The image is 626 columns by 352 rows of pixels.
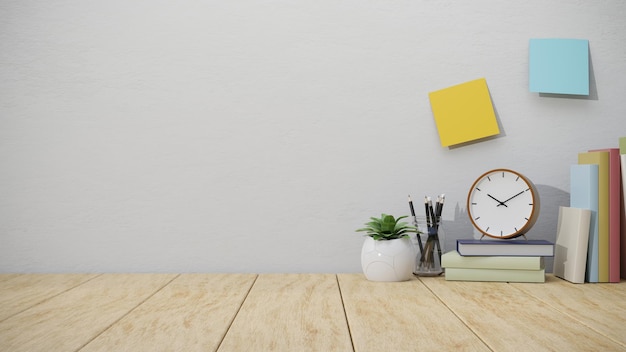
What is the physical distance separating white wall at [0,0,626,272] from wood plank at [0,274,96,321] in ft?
0.23

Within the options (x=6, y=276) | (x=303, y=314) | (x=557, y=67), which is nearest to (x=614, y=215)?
(x=557, y=67)

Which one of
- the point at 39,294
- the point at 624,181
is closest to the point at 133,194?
the point at 39,294

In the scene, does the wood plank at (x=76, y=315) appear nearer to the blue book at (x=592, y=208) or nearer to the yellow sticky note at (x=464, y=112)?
the yellow sticky note at (x=464, y=112)

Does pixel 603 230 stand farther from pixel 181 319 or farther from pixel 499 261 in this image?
pixel 181 319

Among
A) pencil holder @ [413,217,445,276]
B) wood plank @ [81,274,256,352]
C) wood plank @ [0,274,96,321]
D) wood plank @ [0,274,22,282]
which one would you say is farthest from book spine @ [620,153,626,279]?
wood plank @ [0,274,22,282]

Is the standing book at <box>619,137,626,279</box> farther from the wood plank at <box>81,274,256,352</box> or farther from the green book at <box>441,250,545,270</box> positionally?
the wood plank at <box>81,274,256,352</box>

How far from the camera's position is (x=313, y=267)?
60.7 inches

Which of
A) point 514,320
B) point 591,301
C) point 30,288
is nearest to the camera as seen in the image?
point 514,320

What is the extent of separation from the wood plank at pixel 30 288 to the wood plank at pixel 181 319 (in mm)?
231

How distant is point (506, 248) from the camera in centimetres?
136

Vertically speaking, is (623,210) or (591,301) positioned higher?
(623,210)

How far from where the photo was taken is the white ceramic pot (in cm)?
136

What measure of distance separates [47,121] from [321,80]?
0.74 m

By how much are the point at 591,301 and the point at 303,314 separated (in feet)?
1.91
